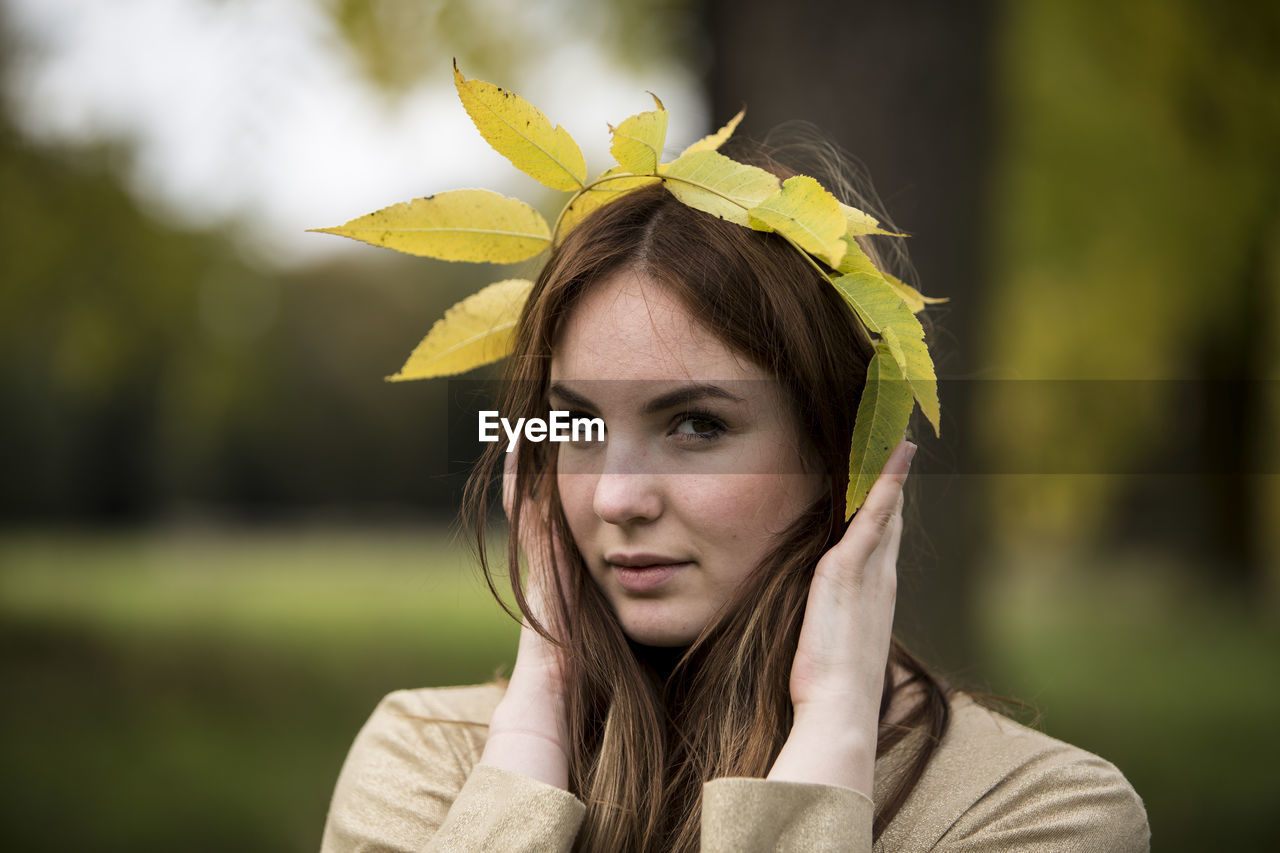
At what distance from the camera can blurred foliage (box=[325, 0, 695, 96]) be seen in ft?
21.4

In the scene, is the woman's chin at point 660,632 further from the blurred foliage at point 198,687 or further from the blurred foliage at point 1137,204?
the blurred foliage at point 1137,204

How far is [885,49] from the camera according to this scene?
457cm

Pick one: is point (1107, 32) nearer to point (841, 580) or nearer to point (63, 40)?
point (841, 580)

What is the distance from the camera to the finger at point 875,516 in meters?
2.09

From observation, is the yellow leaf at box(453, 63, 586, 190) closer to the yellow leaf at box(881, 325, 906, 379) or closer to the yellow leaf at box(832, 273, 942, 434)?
the yellow leaf at box(832, 273, 942, 434)

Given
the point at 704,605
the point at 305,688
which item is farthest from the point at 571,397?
the point at 305,688

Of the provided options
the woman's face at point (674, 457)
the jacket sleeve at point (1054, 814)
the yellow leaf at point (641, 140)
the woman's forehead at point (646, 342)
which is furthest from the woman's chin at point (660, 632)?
the yellow leaf at point (641, 140)

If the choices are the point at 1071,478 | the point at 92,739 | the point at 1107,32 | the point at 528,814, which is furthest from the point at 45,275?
the point at 1071,478

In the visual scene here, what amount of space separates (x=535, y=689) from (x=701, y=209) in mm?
970

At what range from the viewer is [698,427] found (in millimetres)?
2168

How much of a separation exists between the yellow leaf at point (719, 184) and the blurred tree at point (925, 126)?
2.48m

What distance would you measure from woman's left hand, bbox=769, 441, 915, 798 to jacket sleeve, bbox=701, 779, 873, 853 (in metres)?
0.04

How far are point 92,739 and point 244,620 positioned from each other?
5098 mm

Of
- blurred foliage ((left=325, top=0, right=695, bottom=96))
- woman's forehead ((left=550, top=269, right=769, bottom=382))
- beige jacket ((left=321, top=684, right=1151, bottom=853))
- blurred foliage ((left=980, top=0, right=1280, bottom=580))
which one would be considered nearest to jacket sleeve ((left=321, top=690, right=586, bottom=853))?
beige jacket ((left=321, top=684, right=1151, bottom=853))
